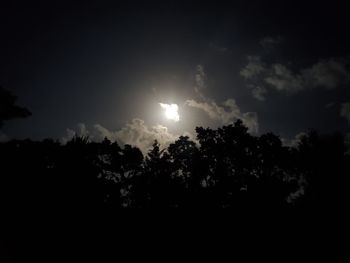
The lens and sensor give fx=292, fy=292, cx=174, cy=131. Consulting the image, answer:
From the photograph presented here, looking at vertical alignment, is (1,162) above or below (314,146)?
below

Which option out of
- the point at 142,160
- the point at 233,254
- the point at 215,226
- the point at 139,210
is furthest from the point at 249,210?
the point at 142,160

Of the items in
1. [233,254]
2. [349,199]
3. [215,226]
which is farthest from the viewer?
[349,199]

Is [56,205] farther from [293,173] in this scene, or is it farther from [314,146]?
[314,146]

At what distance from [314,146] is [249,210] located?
16875 mm

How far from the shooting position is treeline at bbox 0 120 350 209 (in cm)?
2921

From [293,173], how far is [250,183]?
8.06 meters

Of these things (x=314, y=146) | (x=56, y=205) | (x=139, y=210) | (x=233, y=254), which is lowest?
(x=233, y=254)

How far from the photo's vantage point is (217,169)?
3712 cm

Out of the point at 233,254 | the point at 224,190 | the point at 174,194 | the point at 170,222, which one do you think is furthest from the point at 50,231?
the point at 224,190

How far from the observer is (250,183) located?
3491cm

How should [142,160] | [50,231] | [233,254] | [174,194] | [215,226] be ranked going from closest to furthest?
[50,231] → [233,254] → [215,226] → [174,194] → [142,160]

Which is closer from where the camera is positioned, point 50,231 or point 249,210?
point 50,231

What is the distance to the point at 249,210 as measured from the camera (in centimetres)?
2906

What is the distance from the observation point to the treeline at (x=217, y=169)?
29.2m
